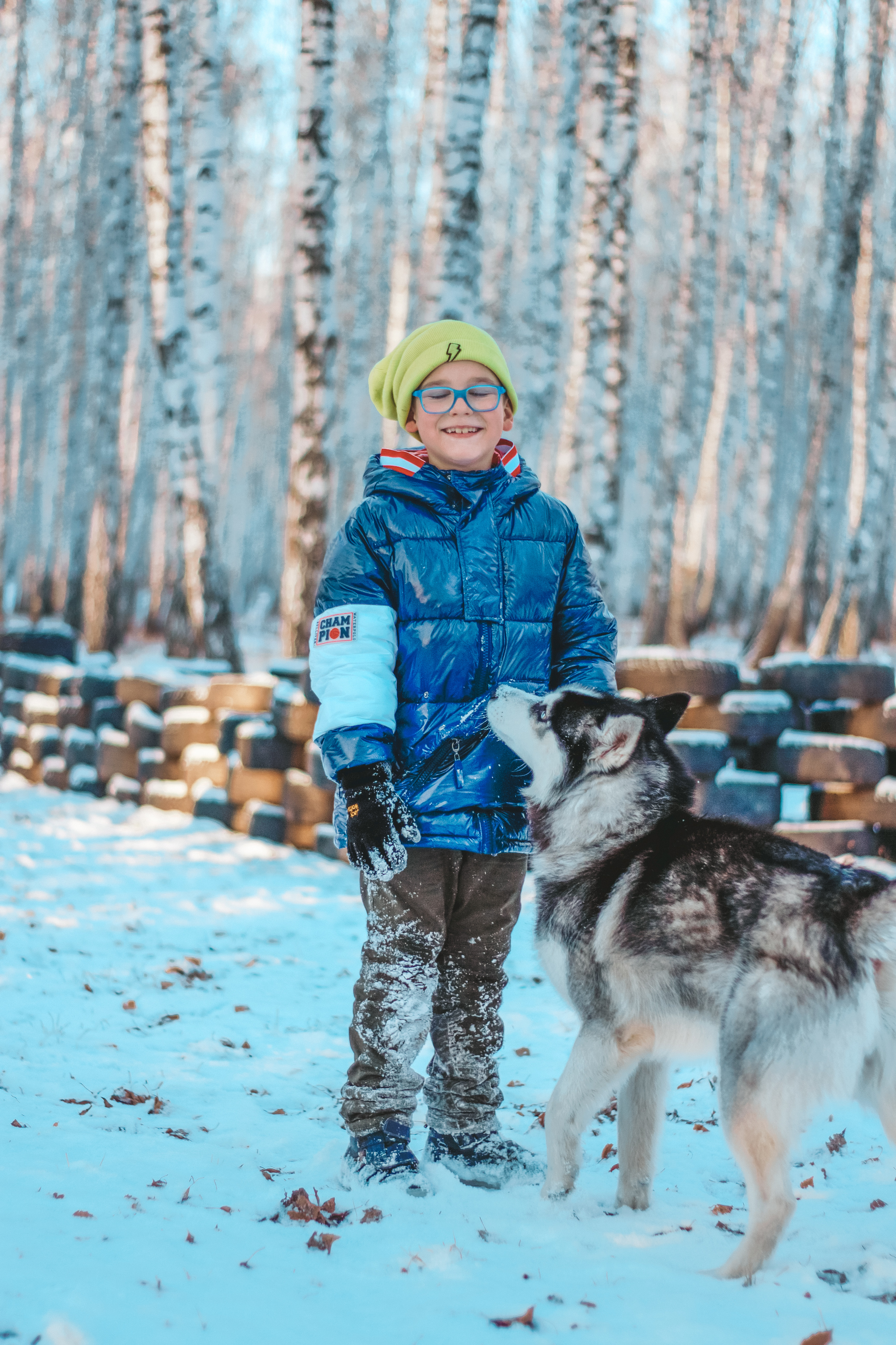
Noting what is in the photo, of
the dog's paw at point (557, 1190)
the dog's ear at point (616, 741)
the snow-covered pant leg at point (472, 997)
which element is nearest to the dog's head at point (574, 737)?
the dog's ear at point (616, 741)

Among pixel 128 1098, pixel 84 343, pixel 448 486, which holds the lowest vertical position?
pixel 128 1098

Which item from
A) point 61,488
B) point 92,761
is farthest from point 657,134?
point 92,761

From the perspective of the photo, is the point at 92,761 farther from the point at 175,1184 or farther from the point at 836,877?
the point at 836,877

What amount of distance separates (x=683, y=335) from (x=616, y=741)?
13218 mm

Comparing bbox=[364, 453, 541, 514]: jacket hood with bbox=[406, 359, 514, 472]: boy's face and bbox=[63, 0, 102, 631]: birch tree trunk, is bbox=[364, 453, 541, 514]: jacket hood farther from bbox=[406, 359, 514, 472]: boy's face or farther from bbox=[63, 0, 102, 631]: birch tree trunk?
bbox=[63, 0, 102, 631]: birch tree trunk

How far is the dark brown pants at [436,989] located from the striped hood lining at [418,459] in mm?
1094

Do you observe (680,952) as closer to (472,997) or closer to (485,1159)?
(472,997)

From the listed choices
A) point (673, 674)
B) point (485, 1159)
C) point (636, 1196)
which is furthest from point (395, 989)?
point (673, 674)

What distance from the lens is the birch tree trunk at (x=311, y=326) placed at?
844 cm

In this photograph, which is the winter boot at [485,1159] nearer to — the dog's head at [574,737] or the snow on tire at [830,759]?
the dog's head at [574,737]

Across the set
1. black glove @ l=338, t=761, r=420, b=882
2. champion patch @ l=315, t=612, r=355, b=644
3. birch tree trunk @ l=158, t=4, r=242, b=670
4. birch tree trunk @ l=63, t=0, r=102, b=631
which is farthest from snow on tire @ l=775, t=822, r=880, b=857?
birch tree trunk @ l=63, t=0, r=102, b=631

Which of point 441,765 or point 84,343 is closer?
point 441,765

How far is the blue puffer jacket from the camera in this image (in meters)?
2.80

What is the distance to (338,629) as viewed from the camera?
2799 millimetres
